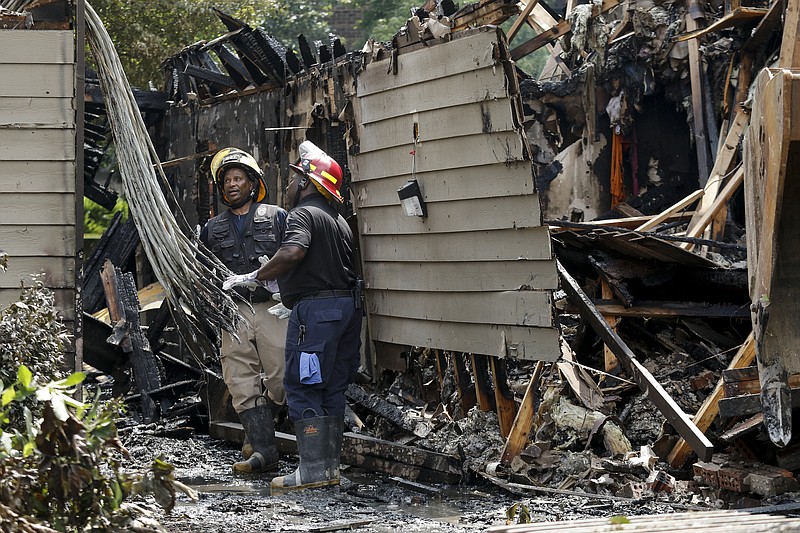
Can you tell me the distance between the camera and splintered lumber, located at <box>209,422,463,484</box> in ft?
21.5

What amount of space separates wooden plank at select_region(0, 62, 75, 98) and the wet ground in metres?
2.55

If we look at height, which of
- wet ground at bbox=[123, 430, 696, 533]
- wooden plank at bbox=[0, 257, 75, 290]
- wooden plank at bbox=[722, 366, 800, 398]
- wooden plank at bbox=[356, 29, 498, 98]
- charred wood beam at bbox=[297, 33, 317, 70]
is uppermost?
charred wood beam at bbox=[297, 33, 317, 70]

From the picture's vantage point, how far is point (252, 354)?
7445 mm

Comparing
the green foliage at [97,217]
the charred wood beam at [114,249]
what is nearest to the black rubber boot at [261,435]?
the charred wood beam at [114,249]

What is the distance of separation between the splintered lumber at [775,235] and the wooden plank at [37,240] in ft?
13.2

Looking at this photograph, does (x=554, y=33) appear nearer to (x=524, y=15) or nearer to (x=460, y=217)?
(x=524, y=15)

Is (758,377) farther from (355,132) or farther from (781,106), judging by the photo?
(355,132)

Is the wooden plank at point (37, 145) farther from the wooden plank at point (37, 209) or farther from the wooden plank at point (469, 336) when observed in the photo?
the wooden plank at point (469, 336)

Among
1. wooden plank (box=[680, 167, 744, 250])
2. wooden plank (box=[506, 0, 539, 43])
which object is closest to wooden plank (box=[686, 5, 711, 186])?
wooden plank (box=[680, 167, 744, 250])

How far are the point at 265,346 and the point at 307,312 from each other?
0.83 meters

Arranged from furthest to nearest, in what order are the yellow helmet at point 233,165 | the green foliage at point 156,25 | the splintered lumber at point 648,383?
the green foliage at point 156,25, the yellow helmet at point 233,165, the splintered lumber at point 648,383

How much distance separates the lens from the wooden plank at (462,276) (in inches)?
260

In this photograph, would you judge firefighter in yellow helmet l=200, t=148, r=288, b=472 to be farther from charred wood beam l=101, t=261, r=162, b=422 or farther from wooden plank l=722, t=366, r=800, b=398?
wooden plank l=722, t=366, r=800, b=398

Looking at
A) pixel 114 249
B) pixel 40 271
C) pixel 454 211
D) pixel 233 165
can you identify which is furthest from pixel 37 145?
pixel 114 249
